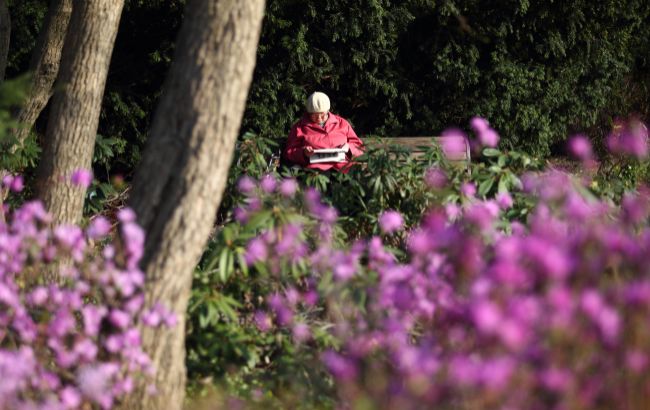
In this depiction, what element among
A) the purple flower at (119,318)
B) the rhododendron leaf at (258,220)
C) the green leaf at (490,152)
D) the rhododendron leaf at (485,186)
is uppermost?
the rhododendron leaf at (258,220)

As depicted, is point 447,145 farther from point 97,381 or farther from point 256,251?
point 97,381

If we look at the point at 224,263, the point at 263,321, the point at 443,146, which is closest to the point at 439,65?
the point at 443,146

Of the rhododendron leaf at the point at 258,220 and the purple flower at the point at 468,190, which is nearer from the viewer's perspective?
the rhododendron leaf at the point at 258,220

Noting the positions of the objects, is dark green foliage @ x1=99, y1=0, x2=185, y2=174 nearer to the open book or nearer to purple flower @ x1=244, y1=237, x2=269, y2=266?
the open book

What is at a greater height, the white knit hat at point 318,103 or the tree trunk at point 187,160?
the tree trunk at point 187,160

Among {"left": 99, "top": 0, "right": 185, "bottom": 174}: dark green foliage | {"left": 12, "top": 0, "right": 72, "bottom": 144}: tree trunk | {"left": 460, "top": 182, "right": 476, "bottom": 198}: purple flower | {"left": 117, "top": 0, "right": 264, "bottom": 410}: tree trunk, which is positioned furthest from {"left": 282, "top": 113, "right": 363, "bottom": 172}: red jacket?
{"left": 117, "top": 0, "right": 264, "bottom": 410}: tree trunk

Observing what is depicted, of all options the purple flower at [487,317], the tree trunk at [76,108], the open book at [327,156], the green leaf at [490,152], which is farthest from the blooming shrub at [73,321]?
the open book at [327,156]

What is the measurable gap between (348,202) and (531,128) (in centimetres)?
481

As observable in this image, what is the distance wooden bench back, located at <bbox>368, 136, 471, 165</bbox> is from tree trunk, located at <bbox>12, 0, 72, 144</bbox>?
231cm

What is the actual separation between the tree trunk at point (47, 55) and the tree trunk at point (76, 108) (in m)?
1.34

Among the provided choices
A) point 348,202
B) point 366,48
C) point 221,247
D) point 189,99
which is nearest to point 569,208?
point 189,99

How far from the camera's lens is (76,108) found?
484 cm

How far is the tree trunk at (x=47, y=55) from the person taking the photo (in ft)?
20.6

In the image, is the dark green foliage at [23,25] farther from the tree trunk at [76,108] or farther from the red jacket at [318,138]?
the tree trunk at [76,108]
